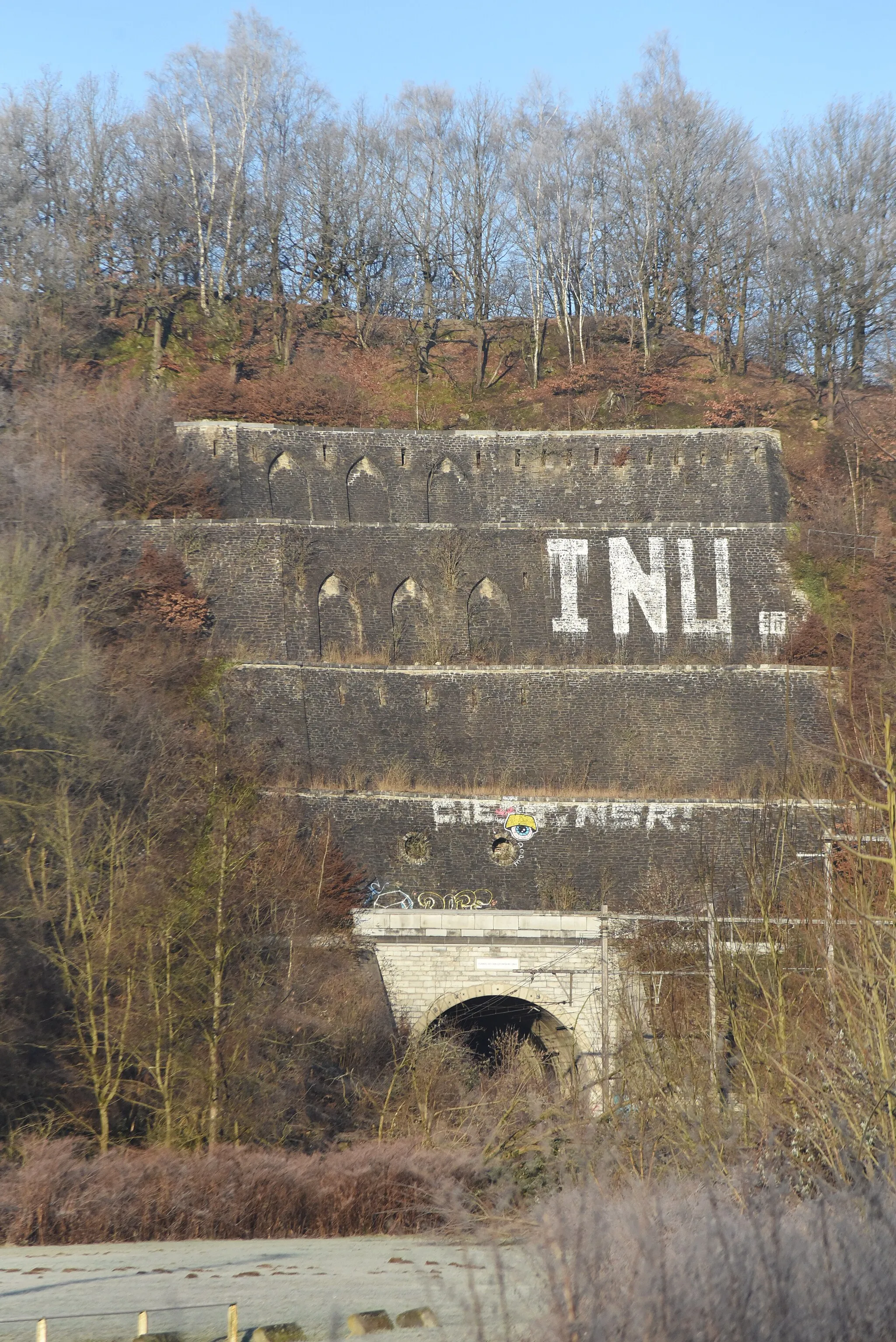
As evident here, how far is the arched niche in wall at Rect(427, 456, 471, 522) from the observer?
33031 millimetres

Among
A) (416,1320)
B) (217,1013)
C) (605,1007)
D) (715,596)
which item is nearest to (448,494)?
(715,596)

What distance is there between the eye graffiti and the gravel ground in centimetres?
1406

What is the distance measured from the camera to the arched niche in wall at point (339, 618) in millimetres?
30156

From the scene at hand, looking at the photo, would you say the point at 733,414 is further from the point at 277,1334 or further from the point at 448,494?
the point at 277,1334

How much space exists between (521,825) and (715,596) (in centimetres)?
781

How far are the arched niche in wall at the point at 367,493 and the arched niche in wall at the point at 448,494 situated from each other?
3.70 feet

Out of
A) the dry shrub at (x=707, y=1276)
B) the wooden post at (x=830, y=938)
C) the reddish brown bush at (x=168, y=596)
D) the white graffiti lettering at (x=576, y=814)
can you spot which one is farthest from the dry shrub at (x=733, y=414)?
the dry shrub at (x=707, y=1276)

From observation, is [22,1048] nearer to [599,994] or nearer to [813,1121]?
[599,994]

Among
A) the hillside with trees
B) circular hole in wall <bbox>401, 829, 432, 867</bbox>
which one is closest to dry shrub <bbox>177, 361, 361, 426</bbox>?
the hillside with trees

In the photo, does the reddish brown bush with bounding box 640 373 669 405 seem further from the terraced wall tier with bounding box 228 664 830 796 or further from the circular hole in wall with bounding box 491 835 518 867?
the circular hole in wall with bounding box 491 835 518 867

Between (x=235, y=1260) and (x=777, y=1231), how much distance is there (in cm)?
698

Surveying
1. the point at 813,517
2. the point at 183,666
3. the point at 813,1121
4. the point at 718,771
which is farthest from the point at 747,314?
the point at 813,1121

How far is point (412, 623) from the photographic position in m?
30.5

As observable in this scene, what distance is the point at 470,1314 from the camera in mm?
7871
